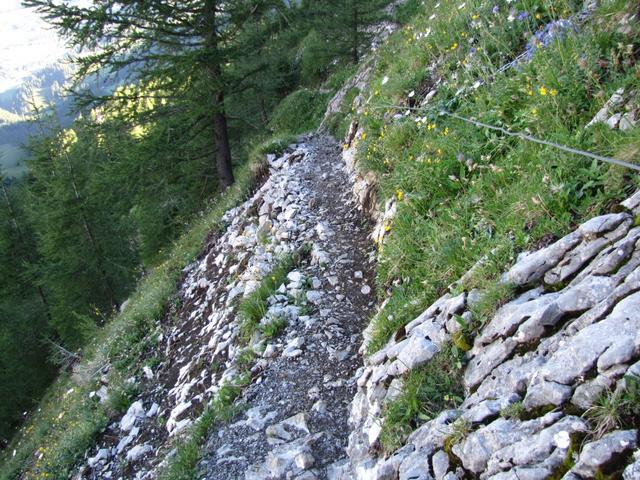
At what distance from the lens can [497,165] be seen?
4.71 metres

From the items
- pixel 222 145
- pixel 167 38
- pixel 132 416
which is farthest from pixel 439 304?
pixel 222 145

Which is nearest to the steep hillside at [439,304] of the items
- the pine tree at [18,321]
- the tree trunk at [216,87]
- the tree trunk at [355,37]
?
the tree trunk at [216,87]

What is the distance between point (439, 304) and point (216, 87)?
11317mm

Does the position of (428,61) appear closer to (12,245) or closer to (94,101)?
(94,101)

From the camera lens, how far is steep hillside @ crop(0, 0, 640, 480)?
2699 millimetres

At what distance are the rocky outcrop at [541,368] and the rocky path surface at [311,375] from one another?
0.65 m

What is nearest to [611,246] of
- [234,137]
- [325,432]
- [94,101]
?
[325,432]

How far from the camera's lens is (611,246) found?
299 cm

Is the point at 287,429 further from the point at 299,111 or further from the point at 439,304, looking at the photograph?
the point at 299,111

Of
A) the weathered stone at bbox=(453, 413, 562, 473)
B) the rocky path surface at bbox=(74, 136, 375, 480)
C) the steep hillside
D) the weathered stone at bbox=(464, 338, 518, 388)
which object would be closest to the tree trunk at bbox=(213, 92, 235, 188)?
the rocky path surface at bbox=(74, 136, 375, 480)

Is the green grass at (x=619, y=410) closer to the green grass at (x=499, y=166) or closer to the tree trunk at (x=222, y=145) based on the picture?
the green grass at (x=499, y=166)

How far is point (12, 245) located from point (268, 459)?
128 feet

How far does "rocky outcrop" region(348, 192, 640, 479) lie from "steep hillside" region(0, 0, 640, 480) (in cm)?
1

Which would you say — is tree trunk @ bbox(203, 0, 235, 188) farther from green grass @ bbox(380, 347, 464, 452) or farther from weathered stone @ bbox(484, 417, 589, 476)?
weathered stone @ bbox(484, 417, 589, 476)
